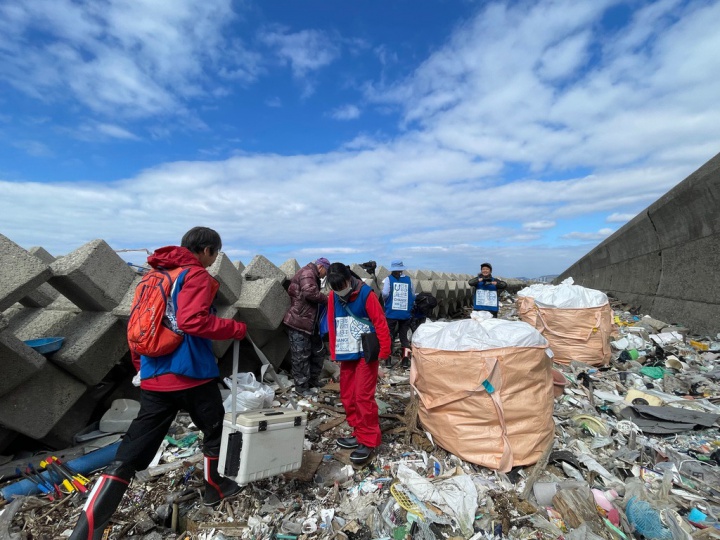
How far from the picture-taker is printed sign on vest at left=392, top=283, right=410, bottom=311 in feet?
19.2

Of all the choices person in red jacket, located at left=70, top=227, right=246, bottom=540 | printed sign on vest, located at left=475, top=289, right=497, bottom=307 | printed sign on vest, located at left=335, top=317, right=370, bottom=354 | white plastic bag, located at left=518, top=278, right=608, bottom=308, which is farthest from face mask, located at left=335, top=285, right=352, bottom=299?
printed sign on vest, located at left=475, top=289, right=497, bottom=307

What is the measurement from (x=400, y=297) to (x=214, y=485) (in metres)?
3.98

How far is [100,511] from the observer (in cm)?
195

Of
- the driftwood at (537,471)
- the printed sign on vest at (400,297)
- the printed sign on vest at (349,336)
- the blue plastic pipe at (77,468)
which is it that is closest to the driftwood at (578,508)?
the driftwood at (537,471)

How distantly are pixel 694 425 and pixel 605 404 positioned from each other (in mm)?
784

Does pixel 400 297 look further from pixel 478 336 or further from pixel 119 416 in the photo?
pixel 119 416

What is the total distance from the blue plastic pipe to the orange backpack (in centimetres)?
A: 136

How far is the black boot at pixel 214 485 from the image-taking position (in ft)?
7.59

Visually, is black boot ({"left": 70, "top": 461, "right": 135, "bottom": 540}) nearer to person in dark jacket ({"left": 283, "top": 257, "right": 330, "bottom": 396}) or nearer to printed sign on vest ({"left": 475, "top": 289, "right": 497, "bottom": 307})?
person in dark jacket ({"left": 283, "top": 257, "right": 330, "bottom": 396})

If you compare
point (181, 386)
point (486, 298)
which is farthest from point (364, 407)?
point (486, 298)

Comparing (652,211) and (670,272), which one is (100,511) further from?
(652,211)

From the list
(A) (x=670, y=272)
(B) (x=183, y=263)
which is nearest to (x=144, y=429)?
(B) (x=183, y=263)

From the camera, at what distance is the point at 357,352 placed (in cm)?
290

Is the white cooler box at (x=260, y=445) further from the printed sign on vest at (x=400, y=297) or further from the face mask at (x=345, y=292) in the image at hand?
the printed sign on vest at (x=400, y=297)
